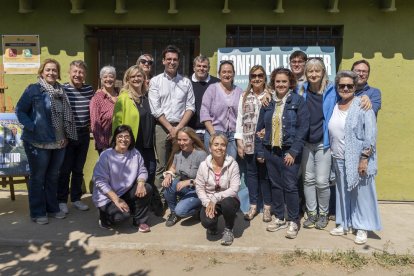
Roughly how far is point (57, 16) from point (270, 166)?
389 centimetres

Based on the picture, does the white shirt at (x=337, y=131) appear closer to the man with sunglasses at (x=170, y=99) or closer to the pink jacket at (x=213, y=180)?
the pink jacket at (x=213, y=180)

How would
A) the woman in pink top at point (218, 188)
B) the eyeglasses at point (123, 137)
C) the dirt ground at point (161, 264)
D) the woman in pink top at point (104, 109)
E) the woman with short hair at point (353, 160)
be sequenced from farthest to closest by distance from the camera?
the woman in pink top at point (104, 109)
the eyeglasses at point (123, 137)
the woman in pink top at point (218, 188)
the woman with short hair at point (353, 160)
the dirt ground at point (161, 264)

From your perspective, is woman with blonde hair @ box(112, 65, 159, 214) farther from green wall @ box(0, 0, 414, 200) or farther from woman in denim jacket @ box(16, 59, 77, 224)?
green wall @ box(0, 0, 414, 200)

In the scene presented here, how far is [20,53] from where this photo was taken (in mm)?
5973

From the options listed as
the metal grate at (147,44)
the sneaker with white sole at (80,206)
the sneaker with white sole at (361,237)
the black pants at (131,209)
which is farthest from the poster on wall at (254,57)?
the sneaker with white sole at (80,206)

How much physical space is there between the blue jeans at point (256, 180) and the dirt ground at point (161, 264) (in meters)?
0.95

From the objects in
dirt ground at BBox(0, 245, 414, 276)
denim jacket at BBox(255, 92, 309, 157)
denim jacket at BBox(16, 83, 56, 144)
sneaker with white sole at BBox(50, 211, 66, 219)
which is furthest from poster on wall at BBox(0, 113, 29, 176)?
denim jacket at BBox(255, 92, 309, 157)

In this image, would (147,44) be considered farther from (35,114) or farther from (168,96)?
(35,114)

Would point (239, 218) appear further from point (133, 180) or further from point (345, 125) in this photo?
point (345, 125)

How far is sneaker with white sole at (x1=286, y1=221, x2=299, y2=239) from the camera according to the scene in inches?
171

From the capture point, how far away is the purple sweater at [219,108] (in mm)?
4859

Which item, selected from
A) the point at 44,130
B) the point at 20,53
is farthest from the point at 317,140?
the point at 20,53

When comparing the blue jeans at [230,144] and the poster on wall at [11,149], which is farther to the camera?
the poster on wall at [11,149]

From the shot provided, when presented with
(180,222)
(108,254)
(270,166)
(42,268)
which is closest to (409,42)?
(270,166)
